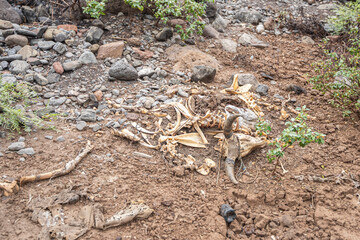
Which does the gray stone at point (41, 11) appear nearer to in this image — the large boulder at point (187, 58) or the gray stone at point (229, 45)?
the large boulder at point (187, 58)

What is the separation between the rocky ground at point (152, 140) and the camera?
244cm

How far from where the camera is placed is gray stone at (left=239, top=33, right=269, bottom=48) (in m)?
5.64

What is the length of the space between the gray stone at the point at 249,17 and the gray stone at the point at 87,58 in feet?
11.6

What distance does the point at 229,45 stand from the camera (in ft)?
17.9

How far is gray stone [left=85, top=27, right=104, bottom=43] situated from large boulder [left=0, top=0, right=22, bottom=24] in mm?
1246

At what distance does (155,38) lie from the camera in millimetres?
4984

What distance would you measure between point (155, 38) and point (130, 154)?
2.64 m

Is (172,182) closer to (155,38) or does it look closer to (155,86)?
(155,86)

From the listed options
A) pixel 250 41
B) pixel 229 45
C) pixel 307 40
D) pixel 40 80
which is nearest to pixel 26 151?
pixel 40 80

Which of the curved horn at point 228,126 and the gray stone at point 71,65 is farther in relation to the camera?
the gray stone at point 71,65

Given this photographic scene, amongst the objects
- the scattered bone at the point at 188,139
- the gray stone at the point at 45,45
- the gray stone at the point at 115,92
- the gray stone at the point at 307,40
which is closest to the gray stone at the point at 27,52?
the gray stone at the point at 45,45

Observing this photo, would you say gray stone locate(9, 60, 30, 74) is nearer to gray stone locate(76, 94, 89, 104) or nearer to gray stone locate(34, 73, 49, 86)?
gray stone locate(34, 73, 49, 86)

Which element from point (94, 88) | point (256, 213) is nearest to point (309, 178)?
point (256, 213)

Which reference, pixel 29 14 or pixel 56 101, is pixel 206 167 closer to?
pixel 56 101
